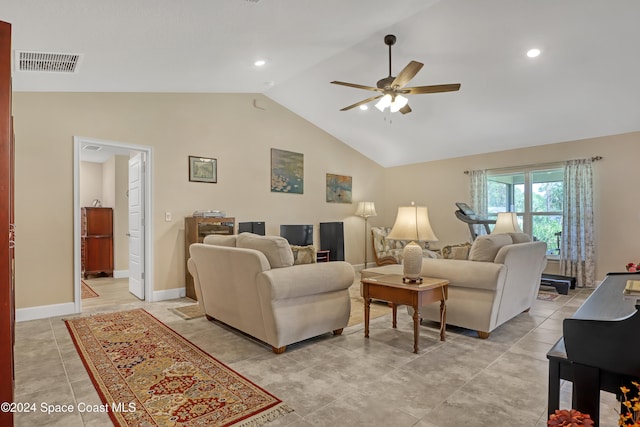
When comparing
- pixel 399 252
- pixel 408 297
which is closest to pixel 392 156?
pixel 399 252

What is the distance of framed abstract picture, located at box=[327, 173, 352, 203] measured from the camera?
7.17 metres

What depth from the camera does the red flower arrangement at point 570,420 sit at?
0.86 meters

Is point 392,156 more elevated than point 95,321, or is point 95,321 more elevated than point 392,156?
point 392,156

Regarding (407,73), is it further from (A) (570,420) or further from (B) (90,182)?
(B) (90,182)

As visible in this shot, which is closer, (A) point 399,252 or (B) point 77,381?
(B) point 77,381

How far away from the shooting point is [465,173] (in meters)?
6.96

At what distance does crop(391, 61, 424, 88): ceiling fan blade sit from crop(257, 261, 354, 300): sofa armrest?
6.37 ft

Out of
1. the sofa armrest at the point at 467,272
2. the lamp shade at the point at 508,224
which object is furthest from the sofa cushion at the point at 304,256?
the lamp shade at the point at 508,224

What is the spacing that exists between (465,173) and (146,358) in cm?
635

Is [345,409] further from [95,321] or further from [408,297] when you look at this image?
[95,321]

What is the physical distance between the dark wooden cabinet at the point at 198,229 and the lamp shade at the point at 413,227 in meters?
2.82

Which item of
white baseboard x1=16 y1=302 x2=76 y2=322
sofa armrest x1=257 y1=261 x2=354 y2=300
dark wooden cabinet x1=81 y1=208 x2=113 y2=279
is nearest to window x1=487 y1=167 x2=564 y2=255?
sofa armrest x1=257 y1=261 x2=354 y2=300

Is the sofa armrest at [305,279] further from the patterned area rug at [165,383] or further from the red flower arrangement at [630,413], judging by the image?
the red flower arrangement at [630,413]

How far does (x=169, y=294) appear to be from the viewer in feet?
15.9
